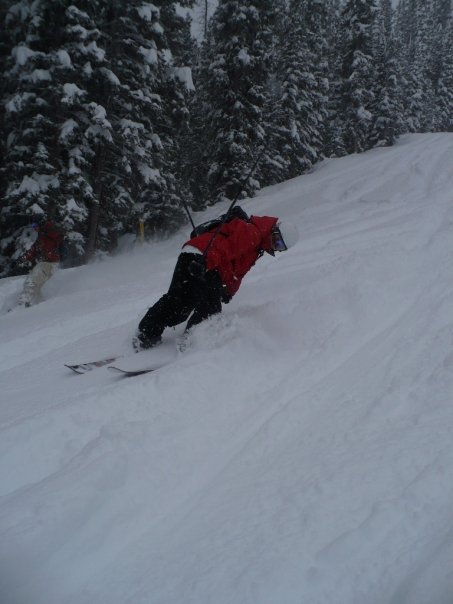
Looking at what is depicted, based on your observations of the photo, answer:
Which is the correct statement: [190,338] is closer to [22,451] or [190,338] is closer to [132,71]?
[22,451]

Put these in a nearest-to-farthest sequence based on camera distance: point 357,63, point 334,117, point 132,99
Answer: point 132,99 < point 357,63 < point 334,117

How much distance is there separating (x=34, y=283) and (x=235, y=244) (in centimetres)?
587

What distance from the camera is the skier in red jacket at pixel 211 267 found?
430 centimetres

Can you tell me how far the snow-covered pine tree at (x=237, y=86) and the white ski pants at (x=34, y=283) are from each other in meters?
11.0

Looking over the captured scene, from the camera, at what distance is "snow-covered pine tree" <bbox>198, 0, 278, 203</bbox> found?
57.8 ft

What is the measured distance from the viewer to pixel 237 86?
18.2 meters

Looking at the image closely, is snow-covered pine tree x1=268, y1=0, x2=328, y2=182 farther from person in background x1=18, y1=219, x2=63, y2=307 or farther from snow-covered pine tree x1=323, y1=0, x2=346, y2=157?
person in background x1=18, y1=219, x2=63, y2=307

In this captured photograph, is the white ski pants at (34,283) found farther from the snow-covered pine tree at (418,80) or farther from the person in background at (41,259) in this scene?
the snow-covered pine tree at (418,80)

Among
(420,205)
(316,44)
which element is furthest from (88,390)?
(316,44)

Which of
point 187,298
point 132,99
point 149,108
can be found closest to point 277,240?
point 187,298

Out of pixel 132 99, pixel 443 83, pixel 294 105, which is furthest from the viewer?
pixel 443 83

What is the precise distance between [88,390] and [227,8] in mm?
19158

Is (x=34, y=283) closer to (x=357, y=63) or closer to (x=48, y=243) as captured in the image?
(x=48, y=243)

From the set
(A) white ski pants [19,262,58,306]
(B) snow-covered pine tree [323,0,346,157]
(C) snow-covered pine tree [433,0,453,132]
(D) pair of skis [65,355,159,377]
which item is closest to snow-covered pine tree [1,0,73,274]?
(A) white ski pants [19,262,58,306]
